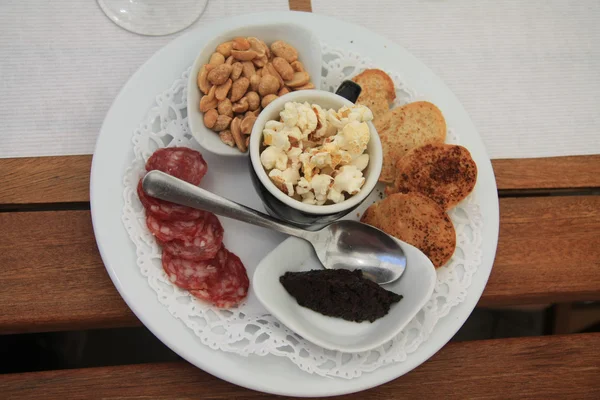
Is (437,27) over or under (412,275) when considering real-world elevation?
over

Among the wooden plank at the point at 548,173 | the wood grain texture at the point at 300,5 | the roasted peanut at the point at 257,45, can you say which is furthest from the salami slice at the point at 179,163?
the wooden plank at the point at 548,173

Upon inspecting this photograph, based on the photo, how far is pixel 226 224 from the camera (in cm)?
100

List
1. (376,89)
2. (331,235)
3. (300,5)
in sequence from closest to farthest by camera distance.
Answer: (331,235)
(376,89)
(300,5)

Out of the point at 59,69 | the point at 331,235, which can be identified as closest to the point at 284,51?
the point at 331,235

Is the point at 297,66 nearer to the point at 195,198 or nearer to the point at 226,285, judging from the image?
the point at 195,198

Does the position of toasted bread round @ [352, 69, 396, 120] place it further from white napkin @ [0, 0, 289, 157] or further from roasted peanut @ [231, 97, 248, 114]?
white napkin @ [0, 0, 289, 157]

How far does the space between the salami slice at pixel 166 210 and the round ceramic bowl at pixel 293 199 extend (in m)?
0.13

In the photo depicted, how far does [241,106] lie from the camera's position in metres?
1.00

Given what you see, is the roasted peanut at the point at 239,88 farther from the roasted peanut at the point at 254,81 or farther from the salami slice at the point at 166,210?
the salami slice at the point at 166,210

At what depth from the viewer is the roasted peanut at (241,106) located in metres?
1.00

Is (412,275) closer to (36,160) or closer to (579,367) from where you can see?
(579,367)

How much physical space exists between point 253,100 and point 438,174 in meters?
0.38

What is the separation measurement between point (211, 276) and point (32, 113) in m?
0.52

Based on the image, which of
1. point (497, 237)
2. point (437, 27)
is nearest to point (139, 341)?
point (497, 237)
